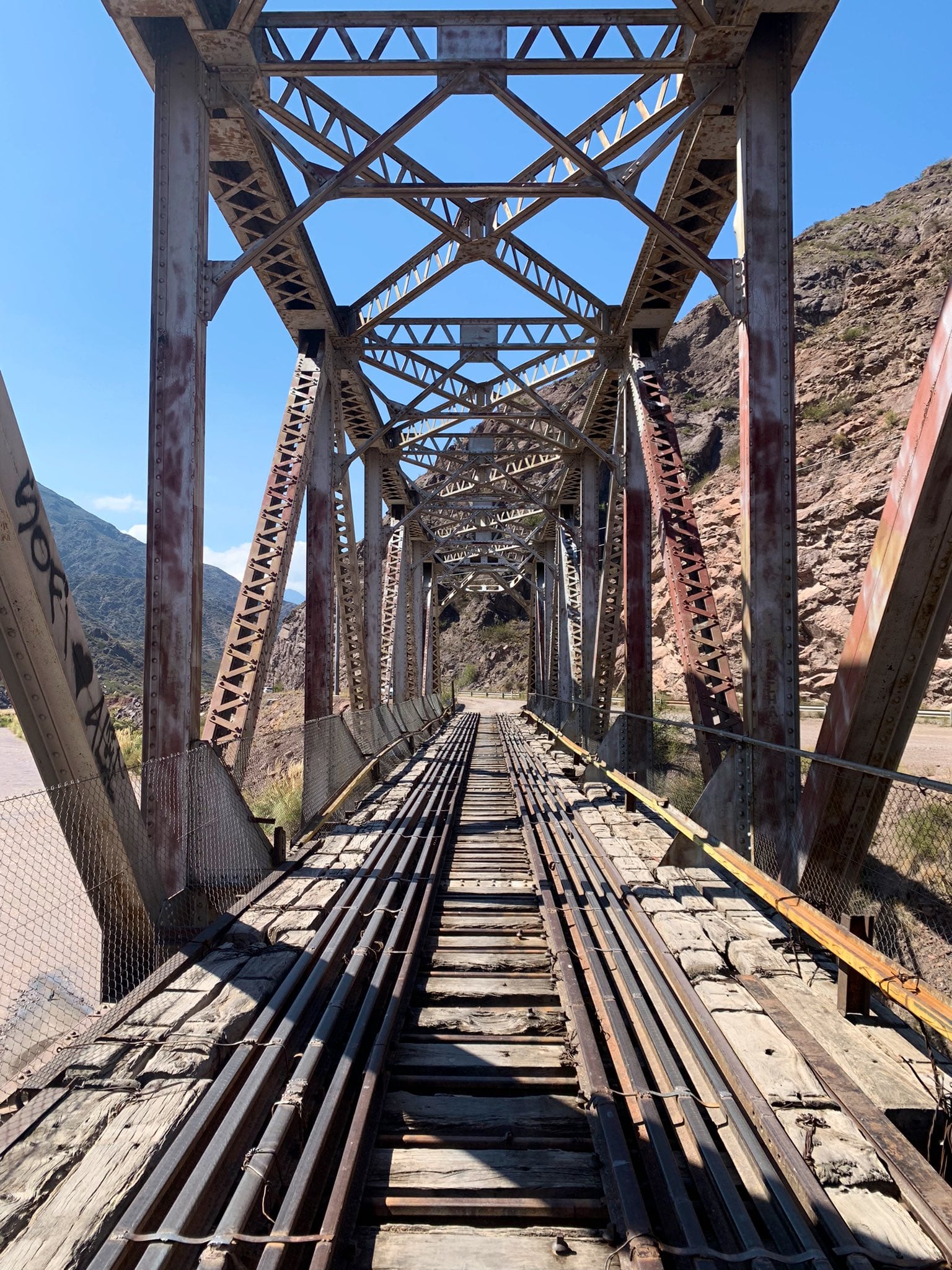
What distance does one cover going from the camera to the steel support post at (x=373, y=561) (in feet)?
59.0

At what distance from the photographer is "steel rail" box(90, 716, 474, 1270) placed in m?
2.59

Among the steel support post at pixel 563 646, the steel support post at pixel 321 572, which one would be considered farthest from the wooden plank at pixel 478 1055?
the steel support post at pixel 563 646

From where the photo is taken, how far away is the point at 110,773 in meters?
5.04

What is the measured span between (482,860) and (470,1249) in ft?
17.3

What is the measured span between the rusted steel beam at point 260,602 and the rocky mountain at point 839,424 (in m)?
6.94

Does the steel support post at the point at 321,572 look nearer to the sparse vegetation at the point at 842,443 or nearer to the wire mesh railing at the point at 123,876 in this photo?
the wire mesh railing at the point at 123,876

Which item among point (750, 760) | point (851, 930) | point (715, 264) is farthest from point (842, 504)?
point (851, 930)

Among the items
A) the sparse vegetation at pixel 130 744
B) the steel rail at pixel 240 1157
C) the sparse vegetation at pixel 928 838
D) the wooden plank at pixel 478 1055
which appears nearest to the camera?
the steel rail at pixel 240 1157

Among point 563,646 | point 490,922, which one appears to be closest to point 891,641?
point 490,922

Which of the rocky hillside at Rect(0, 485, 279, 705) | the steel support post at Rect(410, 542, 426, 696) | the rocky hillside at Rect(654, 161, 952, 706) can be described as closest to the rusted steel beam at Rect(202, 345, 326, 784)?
the rocky hillside at Rect(654, 161, 952, 706)

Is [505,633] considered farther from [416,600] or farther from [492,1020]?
[492,1020]

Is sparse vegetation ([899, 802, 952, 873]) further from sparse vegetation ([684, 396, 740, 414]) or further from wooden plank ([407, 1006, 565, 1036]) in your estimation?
sparse vegetation ([684, 396, 740, 414])

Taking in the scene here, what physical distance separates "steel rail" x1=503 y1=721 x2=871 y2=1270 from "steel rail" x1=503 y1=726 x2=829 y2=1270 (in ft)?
0.05

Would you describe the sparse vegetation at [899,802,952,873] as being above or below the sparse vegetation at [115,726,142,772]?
above
